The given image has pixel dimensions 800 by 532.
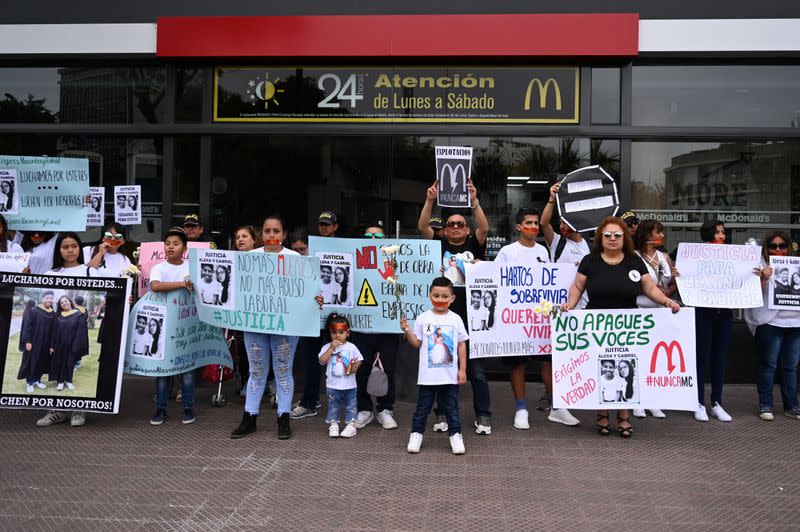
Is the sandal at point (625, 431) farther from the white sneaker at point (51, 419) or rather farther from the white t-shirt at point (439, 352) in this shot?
the white sneaker at point (51, 419)

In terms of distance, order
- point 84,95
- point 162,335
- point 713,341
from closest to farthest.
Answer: point 162,335 < point 713,341 < point 84,95

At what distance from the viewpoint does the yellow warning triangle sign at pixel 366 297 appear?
6.57 metres

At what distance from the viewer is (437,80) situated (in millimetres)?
8594

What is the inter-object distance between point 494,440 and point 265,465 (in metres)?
1.99

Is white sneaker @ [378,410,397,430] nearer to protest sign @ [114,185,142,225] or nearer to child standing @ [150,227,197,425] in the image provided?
child standing @ [150,227,197,425]

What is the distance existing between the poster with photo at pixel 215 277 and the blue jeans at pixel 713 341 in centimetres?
445

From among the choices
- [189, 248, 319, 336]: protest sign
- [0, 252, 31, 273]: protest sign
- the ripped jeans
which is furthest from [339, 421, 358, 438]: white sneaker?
[0, 252, 31, 273]: protest sign

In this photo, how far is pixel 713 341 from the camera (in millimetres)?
7078

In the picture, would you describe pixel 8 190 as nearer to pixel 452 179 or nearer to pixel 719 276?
pixel 452 179

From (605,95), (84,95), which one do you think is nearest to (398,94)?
(605,95)

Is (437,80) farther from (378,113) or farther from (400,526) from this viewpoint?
(400,526)

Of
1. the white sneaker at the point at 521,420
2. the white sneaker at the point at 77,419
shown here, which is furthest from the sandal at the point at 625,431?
the white sneaker at the point at 77,419

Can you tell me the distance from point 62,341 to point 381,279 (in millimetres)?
2888

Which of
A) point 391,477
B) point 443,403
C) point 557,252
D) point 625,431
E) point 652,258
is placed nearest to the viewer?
point 391,477
